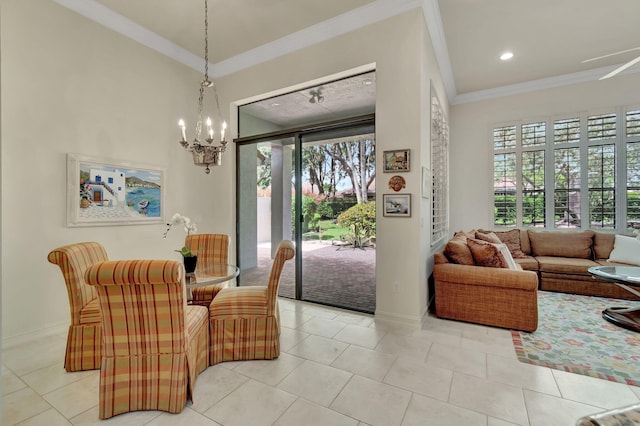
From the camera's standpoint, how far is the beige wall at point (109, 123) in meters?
2.92

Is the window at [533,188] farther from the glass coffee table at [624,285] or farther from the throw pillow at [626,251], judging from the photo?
the glass coffee table at [624,285]

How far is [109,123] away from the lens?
3.54m

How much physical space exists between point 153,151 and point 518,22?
4.65 meters

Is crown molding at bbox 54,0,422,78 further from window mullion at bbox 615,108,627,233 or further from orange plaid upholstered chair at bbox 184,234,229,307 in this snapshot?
window mullion at bbox 615,108,627,233

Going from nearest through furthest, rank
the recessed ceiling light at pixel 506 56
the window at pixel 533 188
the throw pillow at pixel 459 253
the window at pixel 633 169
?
the throw pillow at pixel 459 253 → the recessed ceiling light at pixel 506 56 → the window at pixel 633 169 → the window at pixel 533 188

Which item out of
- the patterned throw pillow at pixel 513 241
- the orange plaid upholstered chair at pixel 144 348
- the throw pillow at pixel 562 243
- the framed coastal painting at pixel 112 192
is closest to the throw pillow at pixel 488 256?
the patterned throw pillow at pixel 513 241

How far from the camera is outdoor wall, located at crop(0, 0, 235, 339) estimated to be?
2887mm

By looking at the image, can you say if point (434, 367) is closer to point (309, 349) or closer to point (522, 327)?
point (309, 349)

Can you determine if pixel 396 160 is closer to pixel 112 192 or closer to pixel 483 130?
pixel 112 192

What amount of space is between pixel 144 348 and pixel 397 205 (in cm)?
256

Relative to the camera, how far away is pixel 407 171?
3.33 meters

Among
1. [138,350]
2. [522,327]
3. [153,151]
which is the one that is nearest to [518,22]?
[522,327]

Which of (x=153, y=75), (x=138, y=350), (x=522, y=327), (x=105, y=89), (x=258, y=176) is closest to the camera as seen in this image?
(x=138, y=350)

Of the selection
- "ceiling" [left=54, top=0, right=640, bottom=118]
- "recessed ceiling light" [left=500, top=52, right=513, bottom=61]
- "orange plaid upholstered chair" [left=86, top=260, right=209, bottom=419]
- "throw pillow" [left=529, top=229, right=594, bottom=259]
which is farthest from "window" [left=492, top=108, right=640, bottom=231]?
"orange plaid upholstered chair" [left=86, top=260, right=209, bottom=419]
